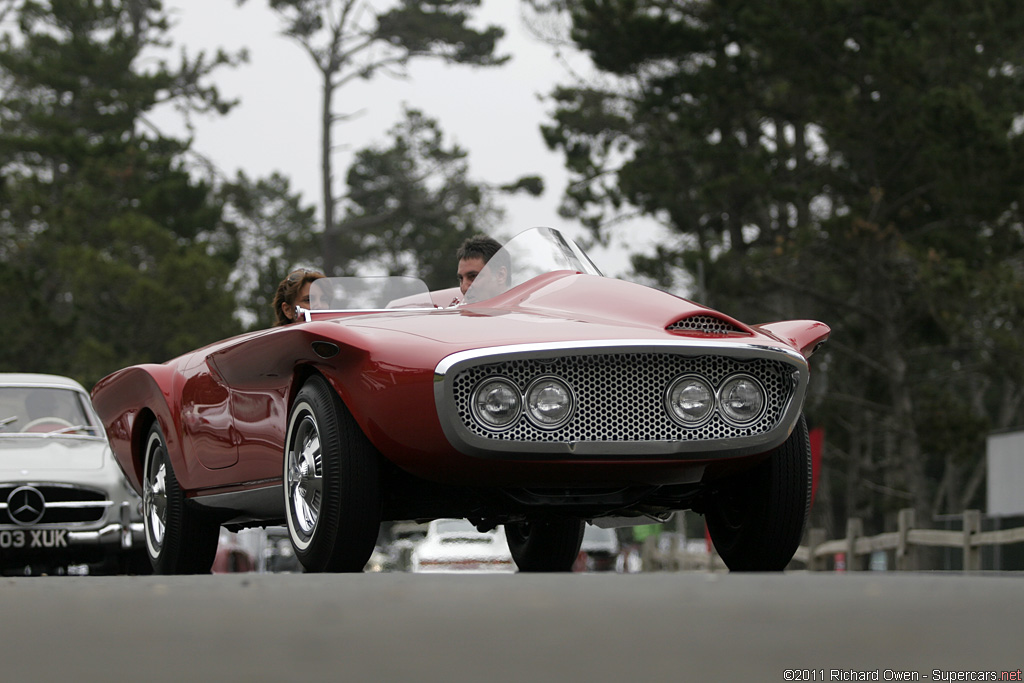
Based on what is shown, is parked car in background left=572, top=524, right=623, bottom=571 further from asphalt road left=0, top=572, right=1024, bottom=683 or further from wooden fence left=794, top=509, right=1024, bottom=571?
asphalt road left=0, top=572, right=1024, bottom=683

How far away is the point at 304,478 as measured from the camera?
208 inches

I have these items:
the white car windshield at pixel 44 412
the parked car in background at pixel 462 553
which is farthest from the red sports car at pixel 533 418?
the parked car in background at pixel 462 553

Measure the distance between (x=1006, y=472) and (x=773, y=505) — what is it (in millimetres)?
27725

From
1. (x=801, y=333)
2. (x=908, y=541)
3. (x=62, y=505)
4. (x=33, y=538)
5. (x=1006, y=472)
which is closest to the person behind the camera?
(x=801, y=333)

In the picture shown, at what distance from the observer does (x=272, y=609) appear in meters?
2.48

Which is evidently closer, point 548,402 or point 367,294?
point 548,402

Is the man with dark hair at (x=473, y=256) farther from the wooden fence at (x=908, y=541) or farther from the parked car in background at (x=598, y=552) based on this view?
the parked car in background at (x=598, y=552)

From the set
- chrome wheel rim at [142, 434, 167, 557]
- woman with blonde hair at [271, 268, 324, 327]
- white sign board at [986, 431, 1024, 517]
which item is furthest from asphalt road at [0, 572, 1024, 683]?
white sign board at [986, 431, 1024, 517]

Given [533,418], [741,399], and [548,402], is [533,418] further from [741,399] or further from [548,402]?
[741,399]

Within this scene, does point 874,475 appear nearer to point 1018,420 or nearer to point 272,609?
point 1018,420

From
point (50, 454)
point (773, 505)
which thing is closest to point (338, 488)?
point (773, 505)

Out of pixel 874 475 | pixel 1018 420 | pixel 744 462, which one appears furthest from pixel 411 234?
pixel 744 462

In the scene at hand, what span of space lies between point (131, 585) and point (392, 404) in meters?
2.05

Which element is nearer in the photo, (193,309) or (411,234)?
(193,309)
